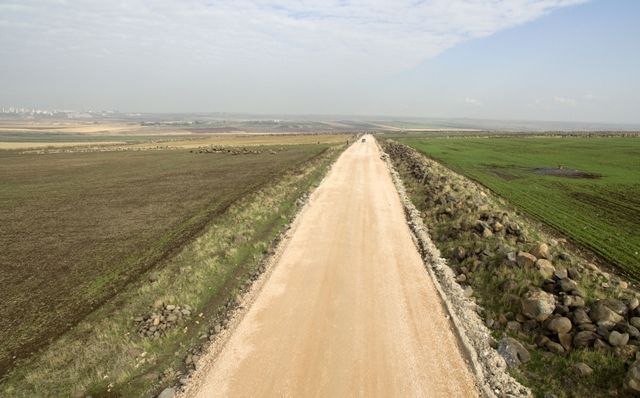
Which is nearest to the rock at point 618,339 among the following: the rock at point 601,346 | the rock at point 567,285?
the rock at point 601,346

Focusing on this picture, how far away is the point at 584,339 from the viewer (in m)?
10.7

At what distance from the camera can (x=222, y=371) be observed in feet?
34.1

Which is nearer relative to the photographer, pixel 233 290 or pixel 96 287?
pixel 233 290

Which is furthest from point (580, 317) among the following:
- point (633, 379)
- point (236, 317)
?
point (236, 317)

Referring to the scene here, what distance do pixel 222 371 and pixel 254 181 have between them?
114 feet

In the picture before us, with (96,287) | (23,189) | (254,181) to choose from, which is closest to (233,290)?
(96,287)

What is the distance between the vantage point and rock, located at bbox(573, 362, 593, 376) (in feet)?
32.1

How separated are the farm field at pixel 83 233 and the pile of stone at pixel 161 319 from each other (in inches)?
119

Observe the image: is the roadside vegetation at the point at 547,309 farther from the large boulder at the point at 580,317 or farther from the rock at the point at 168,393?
the rock at the point at 168,393

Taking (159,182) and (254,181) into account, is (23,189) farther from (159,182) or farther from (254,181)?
(254,181)

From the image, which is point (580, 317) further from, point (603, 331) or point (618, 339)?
point (618, 339)

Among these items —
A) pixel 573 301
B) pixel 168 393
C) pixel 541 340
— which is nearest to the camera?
pixel 168 393

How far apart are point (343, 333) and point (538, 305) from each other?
6408 millimetres

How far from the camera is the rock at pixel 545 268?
46.1 feet
